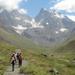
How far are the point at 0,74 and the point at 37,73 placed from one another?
5.41m

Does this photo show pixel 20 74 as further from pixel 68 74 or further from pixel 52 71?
pixel 68 74

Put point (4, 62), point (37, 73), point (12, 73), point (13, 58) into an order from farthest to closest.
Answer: point (4, 62)
point (13, 58)
point (12, 73)
point (37, 73)

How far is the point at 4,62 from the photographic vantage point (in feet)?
187

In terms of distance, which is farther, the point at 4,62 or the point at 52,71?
the point at 4,62

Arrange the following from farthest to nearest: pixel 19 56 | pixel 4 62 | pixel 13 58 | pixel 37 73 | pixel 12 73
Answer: pixel 4 62, pixel 19 56, pixel 13 58, pixel 12 73, pixel 37 73

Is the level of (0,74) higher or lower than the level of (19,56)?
lower

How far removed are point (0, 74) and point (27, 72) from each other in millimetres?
3854

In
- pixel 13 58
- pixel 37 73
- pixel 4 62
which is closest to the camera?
pixel 37 73

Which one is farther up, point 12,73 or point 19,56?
point 19,56

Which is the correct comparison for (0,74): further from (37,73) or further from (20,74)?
(37,73)

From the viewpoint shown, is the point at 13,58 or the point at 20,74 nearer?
the point at 20,74

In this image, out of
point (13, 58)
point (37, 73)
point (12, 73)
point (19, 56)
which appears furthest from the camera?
point (19, 56)

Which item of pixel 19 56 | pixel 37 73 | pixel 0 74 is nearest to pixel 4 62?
pixel 19 56

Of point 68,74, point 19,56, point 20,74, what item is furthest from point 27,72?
point 68,74
